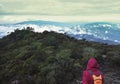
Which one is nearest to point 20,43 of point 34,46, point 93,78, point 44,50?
point 34,46

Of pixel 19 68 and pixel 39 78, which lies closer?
pixel 39 78

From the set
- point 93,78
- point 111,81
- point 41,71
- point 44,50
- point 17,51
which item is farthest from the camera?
point 17,51

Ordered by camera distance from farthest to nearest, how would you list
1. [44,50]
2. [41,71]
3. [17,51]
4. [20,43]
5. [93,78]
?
[20,43]
[17,51]
[44,50]
[41,71]
[93,78]

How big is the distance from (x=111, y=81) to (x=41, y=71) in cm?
383

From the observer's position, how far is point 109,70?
2450 centimetres

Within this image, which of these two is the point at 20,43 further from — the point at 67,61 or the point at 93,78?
the point at 93,78

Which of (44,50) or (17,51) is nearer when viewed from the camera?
A: (44,50)

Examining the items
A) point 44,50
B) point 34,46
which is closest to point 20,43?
point 34,46

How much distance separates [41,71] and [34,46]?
761 centimetres

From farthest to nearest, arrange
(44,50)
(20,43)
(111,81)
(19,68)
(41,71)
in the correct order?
(20,43) → (44,50) → (19,68) → (41,71) → (111,81)

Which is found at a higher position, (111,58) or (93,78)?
(93,78)

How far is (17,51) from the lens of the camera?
31.0 m

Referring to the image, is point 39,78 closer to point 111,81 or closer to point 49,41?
point 111,81

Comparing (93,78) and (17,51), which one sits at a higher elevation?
(93,78)
